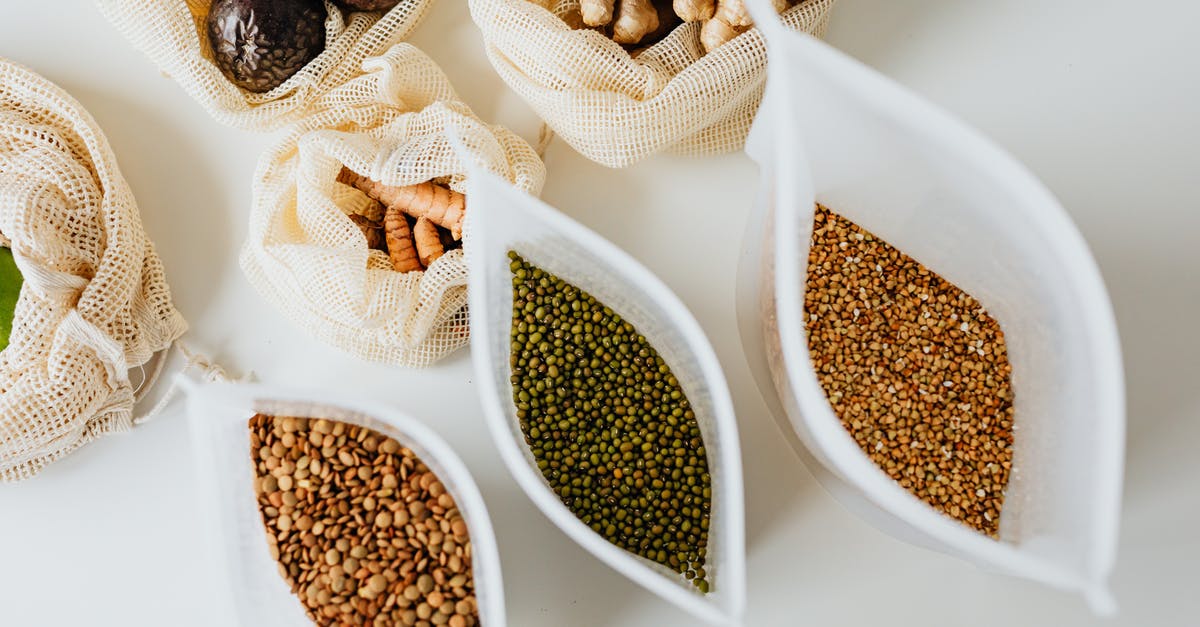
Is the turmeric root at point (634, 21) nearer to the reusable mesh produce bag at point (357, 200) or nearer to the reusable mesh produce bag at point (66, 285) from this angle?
the reusable mesh produce bag at point (357, 200)

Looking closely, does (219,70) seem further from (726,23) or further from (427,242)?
(726,23)

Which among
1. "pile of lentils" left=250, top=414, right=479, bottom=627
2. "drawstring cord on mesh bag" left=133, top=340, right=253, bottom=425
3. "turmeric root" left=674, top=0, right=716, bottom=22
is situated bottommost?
"drawstring cord on mesh bag" left=133, top=340, right=253, bottom=425

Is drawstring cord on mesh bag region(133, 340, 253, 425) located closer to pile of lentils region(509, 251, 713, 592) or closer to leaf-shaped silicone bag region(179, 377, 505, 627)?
leaf-shaped silicone bag region(179, 377, 505, 627)

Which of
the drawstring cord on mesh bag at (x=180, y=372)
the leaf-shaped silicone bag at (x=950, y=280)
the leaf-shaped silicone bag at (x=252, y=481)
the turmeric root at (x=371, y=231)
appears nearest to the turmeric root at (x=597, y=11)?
the leaf-shaped silicone bag at (x=950, y=280)

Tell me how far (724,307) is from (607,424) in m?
0.20

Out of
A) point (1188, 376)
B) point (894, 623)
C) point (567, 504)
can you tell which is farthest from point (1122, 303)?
point (567, 504)

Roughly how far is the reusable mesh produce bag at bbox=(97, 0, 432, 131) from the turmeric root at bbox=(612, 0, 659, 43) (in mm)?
235

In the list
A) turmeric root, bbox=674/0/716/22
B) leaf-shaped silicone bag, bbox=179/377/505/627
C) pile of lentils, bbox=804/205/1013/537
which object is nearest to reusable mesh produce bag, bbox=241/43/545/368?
leaf-shaped silicone bag, bbox=179/377/505/627

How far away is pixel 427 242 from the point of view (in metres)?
0.95

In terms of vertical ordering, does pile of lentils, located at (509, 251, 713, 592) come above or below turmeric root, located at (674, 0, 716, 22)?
below

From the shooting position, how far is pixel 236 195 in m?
1.03

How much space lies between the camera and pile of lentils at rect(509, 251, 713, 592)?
87cm

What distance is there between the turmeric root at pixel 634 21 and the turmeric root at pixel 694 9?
4cm

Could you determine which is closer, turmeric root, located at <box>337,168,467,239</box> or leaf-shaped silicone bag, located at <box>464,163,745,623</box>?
leaf-shaped silicone bag, located at <box>464,163,745,623</box>
